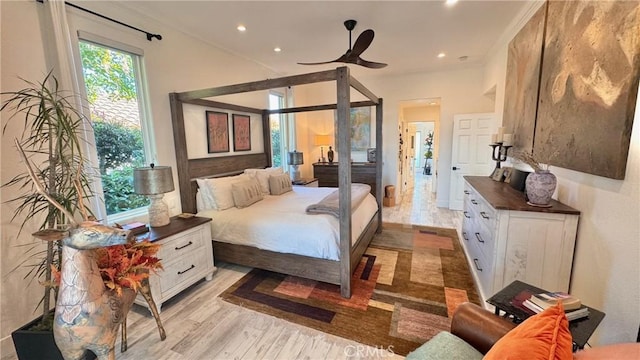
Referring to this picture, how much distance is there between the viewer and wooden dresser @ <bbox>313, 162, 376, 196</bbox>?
5.53m

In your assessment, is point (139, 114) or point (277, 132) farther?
point (277, 132)

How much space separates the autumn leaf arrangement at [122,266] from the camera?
4.58ft

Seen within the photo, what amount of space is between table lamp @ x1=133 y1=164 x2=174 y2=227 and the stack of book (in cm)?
285

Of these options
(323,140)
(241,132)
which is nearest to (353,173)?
(323,140)

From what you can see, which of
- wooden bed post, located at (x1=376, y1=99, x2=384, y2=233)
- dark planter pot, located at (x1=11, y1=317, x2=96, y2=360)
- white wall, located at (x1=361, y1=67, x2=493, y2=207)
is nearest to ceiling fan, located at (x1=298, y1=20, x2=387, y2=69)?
wooden bed post, located at (x1=376, y1=99, x2=384, y2=233)

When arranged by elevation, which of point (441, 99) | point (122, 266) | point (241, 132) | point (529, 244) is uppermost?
point (441, 99)

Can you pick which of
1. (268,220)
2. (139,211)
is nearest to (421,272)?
(268,220)

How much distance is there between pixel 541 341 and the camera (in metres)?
0.73

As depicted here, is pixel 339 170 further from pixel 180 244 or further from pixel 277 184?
pixel 277 184

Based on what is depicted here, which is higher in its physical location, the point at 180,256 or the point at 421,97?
the point at 421,97

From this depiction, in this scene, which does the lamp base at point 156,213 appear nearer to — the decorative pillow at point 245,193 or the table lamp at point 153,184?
the table lamp at point 153,184

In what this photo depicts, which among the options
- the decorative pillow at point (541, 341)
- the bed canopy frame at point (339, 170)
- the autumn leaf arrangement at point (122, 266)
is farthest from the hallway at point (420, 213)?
the autumn leaf arrangement at point (122, 266)

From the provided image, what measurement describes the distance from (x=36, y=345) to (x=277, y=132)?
14.3 feet

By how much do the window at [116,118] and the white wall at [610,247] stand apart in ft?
12.5
